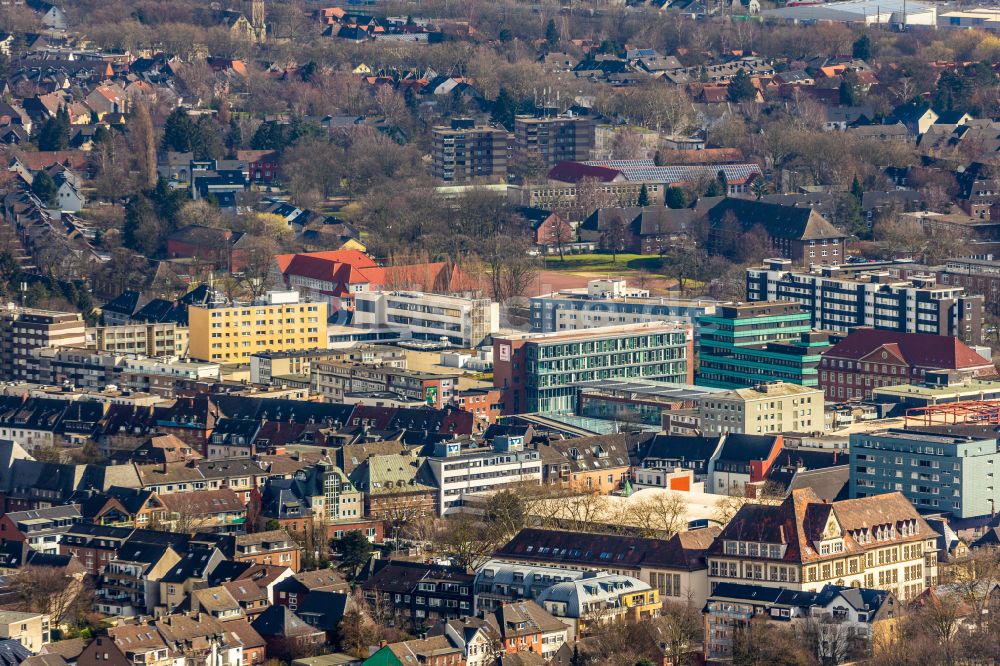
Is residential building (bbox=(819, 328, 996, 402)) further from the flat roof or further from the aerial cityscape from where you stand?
the flat roof

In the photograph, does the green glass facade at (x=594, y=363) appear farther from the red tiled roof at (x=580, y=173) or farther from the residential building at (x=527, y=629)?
the red tiled roof at (x=580, y=173)

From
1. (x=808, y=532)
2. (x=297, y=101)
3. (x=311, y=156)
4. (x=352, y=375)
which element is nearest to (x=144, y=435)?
(x=352, y=375)

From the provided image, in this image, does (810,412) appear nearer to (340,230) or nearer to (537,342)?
(537,342)

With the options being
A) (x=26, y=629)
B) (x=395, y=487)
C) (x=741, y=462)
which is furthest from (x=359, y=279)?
(x=26, y=629)

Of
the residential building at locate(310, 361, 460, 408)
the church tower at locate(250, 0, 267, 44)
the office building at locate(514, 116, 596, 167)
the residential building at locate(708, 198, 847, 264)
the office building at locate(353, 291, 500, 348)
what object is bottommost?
the residential building at locate(310, 361, 460, 408)

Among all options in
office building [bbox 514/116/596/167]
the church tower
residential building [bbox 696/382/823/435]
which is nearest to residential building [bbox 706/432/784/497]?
residential building [bbox 696/382/823/435]

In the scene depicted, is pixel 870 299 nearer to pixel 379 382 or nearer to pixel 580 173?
pixel 379 382
